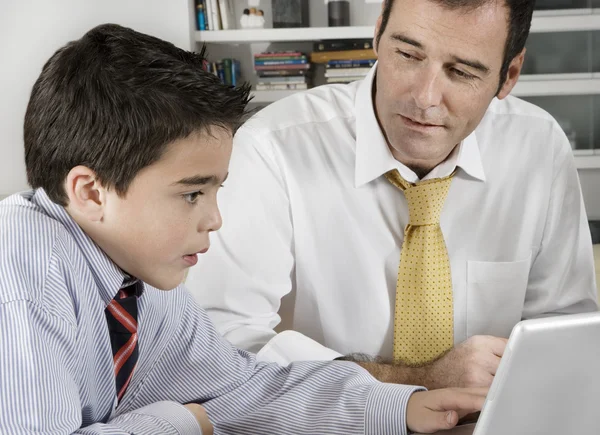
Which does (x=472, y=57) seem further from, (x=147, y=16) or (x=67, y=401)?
(x=147, y=16)

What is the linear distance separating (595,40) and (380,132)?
3.38 m

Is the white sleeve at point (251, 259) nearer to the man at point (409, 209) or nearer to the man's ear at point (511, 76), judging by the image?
the man at point (409, 209)

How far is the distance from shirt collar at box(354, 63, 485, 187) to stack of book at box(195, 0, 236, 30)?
298cm

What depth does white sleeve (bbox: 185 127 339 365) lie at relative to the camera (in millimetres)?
1407

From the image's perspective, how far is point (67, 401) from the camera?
83 centimetres

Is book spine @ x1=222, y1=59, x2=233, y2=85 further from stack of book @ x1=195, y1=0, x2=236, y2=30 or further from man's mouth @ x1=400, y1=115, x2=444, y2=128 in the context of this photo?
man's mouth @ x1=400, y1=115, x2=444, y2=128

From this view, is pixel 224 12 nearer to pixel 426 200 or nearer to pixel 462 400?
pixel 426 200

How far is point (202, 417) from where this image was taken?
108 cm

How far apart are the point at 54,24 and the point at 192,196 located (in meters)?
3.73

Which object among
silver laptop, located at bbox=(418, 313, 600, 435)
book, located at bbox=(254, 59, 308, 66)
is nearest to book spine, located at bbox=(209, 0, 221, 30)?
book, located at bbox=(254, 59, 308, 66)

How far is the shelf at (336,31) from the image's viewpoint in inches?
171

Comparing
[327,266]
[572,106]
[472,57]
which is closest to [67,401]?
[327,266]

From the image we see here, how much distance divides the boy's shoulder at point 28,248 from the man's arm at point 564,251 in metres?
1.07

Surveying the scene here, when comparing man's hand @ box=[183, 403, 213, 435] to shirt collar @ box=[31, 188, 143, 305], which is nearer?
shirt collar @ box=[31, 188, 143, 305]
